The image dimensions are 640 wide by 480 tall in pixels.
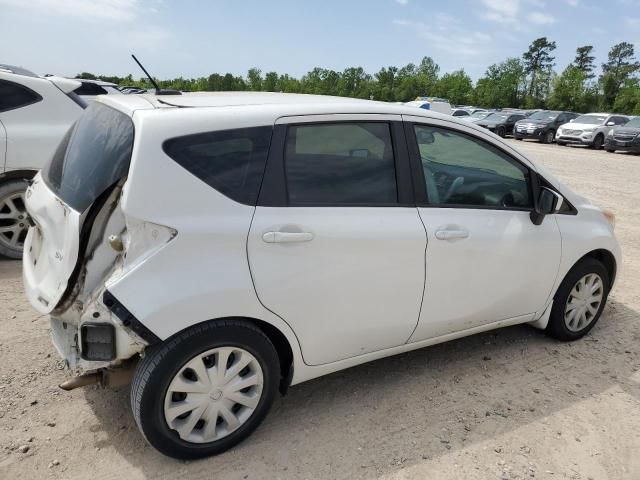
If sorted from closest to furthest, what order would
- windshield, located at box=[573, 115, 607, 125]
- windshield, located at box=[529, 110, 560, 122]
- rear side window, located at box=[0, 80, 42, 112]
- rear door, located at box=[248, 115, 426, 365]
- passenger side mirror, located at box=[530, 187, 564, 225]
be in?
1. rear door, located at box=[248, 115, 426, 365]
2. passenger side mirror, located at box=[530, 187, 564, 225]
3. rear side window, located at box=[0, 80, 42, 112]
4. windshield, located at box=[573, 115, 607, 125]
5. windshield, located at box=[529, 110, 560, 122]

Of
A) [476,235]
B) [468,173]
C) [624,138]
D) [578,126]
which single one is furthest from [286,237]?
[578,126]

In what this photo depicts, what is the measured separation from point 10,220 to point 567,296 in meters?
5.06

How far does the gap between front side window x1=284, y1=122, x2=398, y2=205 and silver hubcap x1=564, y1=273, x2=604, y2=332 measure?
189 cm

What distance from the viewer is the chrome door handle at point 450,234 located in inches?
119

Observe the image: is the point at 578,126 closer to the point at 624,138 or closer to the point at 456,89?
the point at 624,138

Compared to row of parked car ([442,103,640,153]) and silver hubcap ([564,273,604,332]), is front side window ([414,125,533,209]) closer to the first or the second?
silver hubcap ([564,273,604,332])

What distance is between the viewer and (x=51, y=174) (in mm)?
2969

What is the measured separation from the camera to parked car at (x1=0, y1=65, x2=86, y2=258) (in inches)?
199

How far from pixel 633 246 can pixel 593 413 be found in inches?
169

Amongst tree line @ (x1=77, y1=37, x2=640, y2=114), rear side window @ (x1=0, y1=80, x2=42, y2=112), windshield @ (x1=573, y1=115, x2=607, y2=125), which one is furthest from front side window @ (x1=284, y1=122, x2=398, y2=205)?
tree line @ (x1=77, y1=37, x2=640, y2=114)

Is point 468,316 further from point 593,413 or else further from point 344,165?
point 344,165

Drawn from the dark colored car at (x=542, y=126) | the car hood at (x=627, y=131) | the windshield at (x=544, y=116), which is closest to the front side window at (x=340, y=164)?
the car hood at (x=627, y=131)

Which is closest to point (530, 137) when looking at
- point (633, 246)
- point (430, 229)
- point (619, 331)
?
point (633, 246)

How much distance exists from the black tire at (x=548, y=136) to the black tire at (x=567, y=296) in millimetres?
24281
